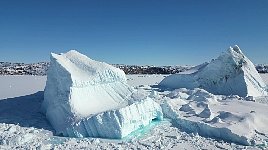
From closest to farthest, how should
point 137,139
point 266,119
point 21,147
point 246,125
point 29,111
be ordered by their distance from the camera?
1. point 21,147
2. point 137,139
3. point 246,125
4. point 266,119
5. point 29,111

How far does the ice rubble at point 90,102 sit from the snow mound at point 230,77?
679 centimetres

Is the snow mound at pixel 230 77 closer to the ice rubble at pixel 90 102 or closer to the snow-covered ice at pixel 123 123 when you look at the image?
the snow-covered ice at pixel 123 123

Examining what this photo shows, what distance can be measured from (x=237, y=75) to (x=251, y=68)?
4.60 feet

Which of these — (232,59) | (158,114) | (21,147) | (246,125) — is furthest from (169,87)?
(21,147)

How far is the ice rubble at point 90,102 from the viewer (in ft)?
24.6

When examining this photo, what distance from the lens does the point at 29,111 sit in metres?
9.52

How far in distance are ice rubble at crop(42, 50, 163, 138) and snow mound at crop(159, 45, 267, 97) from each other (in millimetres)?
6795

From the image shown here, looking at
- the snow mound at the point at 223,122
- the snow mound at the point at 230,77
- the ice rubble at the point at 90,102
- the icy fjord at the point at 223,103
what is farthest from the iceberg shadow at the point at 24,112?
the snow mound at the point at 230,77

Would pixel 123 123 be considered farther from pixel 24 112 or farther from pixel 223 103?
pixel 223 103

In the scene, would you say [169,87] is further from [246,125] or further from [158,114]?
[246,125]

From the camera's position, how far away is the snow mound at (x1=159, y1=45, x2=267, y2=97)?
48.5 feet

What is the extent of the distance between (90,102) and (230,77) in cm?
875

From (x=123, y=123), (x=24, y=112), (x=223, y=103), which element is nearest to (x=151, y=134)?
(x=123, y=123)

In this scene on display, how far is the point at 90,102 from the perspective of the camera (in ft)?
28.1
